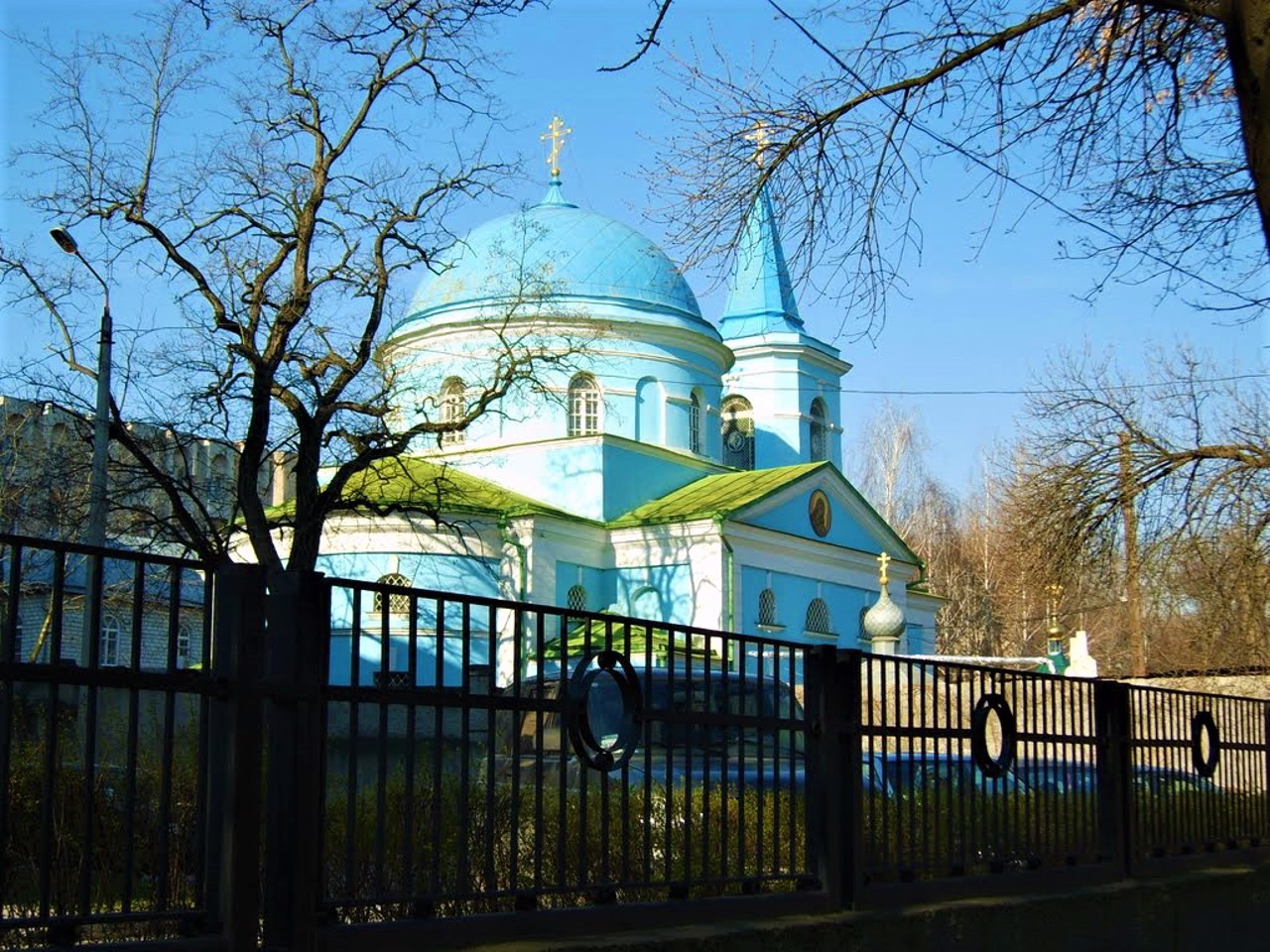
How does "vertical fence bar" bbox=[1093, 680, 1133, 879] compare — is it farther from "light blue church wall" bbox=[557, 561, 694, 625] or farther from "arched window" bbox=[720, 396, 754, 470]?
"arched window" bbox=[720, 396, 754, 470]

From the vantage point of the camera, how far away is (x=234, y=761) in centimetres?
444

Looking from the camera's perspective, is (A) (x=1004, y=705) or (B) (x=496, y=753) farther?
(A) (x=1004, y=705)

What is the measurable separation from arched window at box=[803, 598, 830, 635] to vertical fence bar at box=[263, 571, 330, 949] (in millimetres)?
36459

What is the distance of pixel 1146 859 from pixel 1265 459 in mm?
9441

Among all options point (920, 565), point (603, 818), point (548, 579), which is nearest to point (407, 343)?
point (548, 579)

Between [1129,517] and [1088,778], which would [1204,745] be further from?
[1129,517]

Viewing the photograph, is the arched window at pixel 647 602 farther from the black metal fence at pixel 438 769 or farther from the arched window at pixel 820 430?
the black metal fence at pixel 438 769

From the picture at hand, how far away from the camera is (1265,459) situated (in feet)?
56.8

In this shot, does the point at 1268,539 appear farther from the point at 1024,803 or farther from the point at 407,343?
the point at 407,343

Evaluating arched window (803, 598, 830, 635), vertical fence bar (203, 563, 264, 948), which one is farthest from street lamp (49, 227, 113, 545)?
arched window (803, 598, 830, 635)

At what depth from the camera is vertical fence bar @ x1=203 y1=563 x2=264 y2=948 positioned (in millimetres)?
4418

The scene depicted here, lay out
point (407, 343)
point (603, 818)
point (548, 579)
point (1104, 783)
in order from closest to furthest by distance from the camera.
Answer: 1. point (603, 818)
2. point (1104, 783)
3. point (548, 579)
4. point (407, 343)

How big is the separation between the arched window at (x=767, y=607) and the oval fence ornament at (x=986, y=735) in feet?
103

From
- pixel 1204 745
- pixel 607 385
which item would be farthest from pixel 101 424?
pixel 607 385
